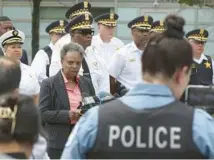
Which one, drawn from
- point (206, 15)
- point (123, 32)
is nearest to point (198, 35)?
point (123, 32)

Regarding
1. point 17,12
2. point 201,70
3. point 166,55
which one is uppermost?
point 166,55

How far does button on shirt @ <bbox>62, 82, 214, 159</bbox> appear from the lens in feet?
9.67

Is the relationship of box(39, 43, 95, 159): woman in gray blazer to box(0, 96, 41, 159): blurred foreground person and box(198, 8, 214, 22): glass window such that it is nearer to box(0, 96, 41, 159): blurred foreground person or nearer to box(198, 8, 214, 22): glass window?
box(0, 96, 41, 159): blurred foreground person

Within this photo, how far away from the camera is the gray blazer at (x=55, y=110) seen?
5.91 meters

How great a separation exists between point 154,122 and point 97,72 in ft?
14.4

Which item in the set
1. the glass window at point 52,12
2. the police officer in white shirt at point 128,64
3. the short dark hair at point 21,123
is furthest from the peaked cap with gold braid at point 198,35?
the glass window at point 52,12

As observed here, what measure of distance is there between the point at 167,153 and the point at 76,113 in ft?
9.76

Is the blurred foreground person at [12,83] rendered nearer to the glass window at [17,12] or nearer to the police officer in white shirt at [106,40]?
the police officer in white shirt at [106,40]

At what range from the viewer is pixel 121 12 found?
66.6 feet

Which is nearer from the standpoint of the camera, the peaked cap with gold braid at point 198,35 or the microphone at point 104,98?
the microphone at point 104,98

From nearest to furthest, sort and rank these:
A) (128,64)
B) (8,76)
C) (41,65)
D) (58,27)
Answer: (8,76), (128,64), (41,65), (58,27)

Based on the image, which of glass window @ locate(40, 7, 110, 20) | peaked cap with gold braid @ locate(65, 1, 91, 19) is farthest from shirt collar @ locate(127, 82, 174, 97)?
glass window @ locate(40, 7, 110, 20)

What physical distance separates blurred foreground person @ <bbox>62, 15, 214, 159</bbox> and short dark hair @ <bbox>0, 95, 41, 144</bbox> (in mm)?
431

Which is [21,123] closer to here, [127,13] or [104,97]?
[104,97]
